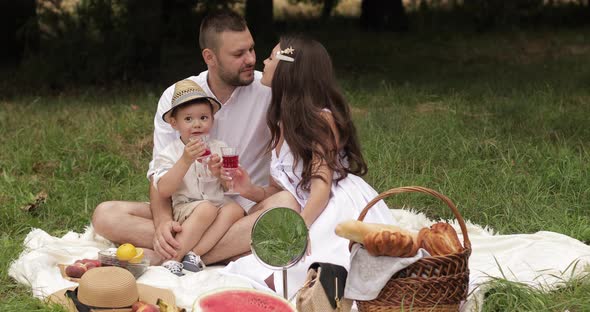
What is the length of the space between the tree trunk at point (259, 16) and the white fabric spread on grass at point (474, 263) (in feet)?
23.3

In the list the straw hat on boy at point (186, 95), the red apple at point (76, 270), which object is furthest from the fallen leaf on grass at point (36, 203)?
the straw hat on boy at point (186, 95)

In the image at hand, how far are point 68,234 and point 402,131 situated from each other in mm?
2895

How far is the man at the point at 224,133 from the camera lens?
15.6 ft

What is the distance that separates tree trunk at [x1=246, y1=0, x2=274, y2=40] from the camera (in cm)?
1198

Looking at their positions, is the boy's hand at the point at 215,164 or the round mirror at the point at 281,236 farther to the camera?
the boy's hand at the point at 215,164

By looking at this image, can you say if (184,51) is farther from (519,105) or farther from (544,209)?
(544,209)

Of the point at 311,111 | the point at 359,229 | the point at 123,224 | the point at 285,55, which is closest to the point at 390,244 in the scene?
the point at 359,229

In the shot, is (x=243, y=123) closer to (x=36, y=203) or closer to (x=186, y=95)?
(x=186, y=95)

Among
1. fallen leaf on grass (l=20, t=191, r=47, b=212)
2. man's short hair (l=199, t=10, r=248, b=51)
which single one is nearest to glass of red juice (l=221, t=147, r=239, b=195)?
man's short hair (l=199, t=10, r=248, b=51)

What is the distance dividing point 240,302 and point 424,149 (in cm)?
330

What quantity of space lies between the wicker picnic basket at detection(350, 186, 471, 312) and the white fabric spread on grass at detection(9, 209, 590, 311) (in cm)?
29

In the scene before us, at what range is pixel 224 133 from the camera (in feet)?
16.4

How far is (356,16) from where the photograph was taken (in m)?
16.9

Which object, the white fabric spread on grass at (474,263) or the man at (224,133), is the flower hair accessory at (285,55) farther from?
the white fabric spread on grass at (474,263)
